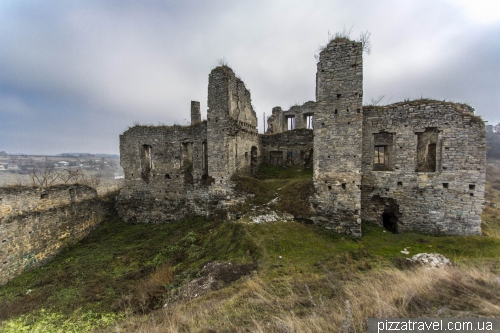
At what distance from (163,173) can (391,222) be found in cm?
1416

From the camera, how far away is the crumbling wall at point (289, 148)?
52.3ft

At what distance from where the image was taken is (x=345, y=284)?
5488mm

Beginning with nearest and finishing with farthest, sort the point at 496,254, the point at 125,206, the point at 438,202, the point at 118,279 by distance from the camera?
the point at 496,254, the point at 118,279, the point at 438,202, the point at 125,206

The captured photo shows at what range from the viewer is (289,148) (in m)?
16.4

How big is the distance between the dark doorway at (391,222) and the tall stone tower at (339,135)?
2503 millimetres

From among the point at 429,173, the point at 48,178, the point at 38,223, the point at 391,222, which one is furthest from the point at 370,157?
the point at 48,178

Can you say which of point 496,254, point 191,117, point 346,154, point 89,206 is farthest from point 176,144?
point 496,254

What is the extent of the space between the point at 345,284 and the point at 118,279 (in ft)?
28.1

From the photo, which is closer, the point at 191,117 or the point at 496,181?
the point at 191,117

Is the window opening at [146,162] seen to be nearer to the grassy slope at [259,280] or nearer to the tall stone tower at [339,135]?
the grassy slope at [259,280]

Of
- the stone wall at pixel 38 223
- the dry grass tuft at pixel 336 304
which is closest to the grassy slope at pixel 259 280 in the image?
the dry grass tuft at pixel 336 304

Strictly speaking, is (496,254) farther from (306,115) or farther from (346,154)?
(306,115)

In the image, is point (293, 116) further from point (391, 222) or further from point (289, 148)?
point (391, 222)

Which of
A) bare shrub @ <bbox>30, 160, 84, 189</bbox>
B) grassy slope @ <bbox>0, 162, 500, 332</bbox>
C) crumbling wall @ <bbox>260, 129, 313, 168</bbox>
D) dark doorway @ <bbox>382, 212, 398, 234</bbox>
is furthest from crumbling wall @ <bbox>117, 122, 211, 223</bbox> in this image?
dark doorway @ <bbox>382, 212, 398, 234</bbox>
